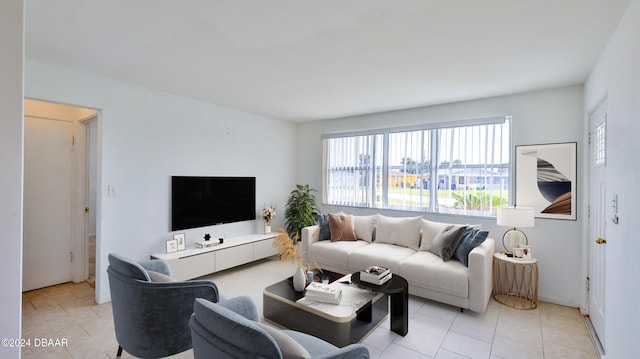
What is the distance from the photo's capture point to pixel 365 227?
14.8 ft

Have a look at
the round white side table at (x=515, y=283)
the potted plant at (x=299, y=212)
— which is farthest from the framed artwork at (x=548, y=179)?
the potted plant at (x=299, y=212)

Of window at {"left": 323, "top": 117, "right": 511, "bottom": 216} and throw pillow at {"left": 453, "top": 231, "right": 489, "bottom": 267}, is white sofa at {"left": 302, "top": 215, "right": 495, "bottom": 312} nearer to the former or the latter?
throw pillow at {"left": 453, "top": 231, "right": 489, "bottom": 267}

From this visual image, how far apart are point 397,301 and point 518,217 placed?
1735 millimetres

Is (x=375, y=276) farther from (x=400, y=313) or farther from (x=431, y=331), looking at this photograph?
(x=431, y=331)

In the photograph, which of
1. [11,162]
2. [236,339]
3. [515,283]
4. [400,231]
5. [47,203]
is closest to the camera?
[236,339]

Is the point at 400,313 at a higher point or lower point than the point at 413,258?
lower

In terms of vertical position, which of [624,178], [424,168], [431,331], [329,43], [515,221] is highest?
[329,43]

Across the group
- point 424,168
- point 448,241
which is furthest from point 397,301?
point 424,168

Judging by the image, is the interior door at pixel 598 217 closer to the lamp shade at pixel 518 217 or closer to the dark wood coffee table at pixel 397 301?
the lamp shade at pixel 518 217

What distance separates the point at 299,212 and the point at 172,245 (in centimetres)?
215

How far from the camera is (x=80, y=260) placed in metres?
3.97

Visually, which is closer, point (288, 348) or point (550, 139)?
point (288, 348)

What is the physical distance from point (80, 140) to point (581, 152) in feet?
20.2

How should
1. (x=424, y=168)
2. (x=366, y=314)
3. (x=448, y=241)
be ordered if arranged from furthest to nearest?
(x=424, y=168)
(x=448, y=241)
(x=366, y=314)
